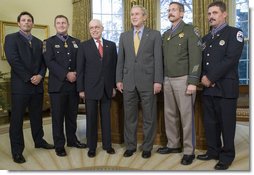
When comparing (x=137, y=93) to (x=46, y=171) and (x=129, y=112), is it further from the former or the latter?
(x=46, y=171)

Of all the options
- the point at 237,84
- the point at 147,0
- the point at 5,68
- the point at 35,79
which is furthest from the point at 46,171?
the point at 147,0

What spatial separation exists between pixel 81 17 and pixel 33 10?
3.40 feet

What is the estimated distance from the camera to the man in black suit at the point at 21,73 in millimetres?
2328

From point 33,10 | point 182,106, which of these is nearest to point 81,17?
point 33,10

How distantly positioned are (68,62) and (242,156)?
1544mm

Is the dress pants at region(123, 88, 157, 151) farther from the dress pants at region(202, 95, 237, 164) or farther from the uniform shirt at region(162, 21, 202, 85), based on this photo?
the dress pants at region(202, 95, 237, 164)

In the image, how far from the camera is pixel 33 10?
9.85 feet

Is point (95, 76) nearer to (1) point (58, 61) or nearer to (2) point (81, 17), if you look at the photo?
(1) point (58, 61)

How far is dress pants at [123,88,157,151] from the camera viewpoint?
2.30 metres

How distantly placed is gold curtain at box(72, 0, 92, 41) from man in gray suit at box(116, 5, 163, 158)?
1.53 m

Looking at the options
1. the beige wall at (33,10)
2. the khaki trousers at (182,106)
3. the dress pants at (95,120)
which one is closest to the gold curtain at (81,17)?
the beige wall at (33,10)

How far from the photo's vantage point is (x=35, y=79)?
239cm

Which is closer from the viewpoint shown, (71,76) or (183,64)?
(183,64)

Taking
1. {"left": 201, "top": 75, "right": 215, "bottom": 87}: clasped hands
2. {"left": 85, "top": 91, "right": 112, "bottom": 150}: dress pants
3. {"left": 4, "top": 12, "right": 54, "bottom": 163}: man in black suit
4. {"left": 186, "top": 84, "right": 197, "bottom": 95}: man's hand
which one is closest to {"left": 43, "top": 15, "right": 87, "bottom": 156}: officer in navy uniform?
{"left": 4, "top": 12, "right": 54, "bottom": 163}: man in black suit
